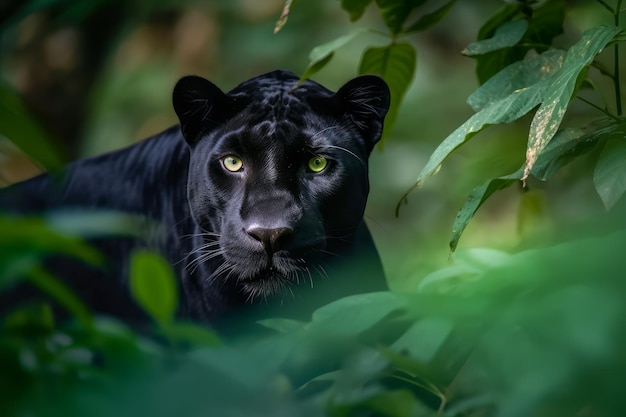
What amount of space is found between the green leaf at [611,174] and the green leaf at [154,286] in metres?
1.07

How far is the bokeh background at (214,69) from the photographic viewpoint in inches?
197

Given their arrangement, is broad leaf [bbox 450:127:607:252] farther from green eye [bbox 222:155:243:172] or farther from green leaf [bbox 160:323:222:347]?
green leaf [bbox 160:323:222:347]

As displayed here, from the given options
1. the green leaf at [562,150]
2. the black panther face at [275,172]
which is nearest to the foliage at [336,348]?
the green leaf at [562,150]

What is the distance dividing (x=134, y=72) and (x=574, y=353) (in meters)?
4.89

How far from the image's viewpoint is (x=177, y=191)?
2512 mm

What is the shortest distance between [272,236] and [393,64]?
64 centimetres

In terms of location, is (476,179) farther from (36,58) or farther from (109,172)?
(36,58)

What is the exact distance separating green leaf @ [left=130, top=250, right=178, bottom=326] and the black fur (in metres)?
1.32

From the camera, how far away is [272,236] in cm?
205

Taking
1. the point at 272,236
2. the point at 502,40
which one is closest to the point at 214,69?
the point at 272,236

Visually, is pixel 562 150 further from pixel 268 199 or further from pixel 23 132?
pixel 23 132

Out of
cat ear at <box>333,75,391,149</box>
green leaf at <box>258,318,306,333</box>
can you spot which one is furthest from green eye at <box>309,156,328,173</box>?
green leaf at <box>258,318,306,333</box>

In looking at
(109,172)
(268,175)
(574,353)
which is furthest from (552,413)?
(109,172)

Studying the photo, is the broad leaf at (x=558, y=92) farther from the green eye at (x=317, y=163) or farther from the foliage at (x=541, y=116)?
the green eye at (x=317, y=163)
